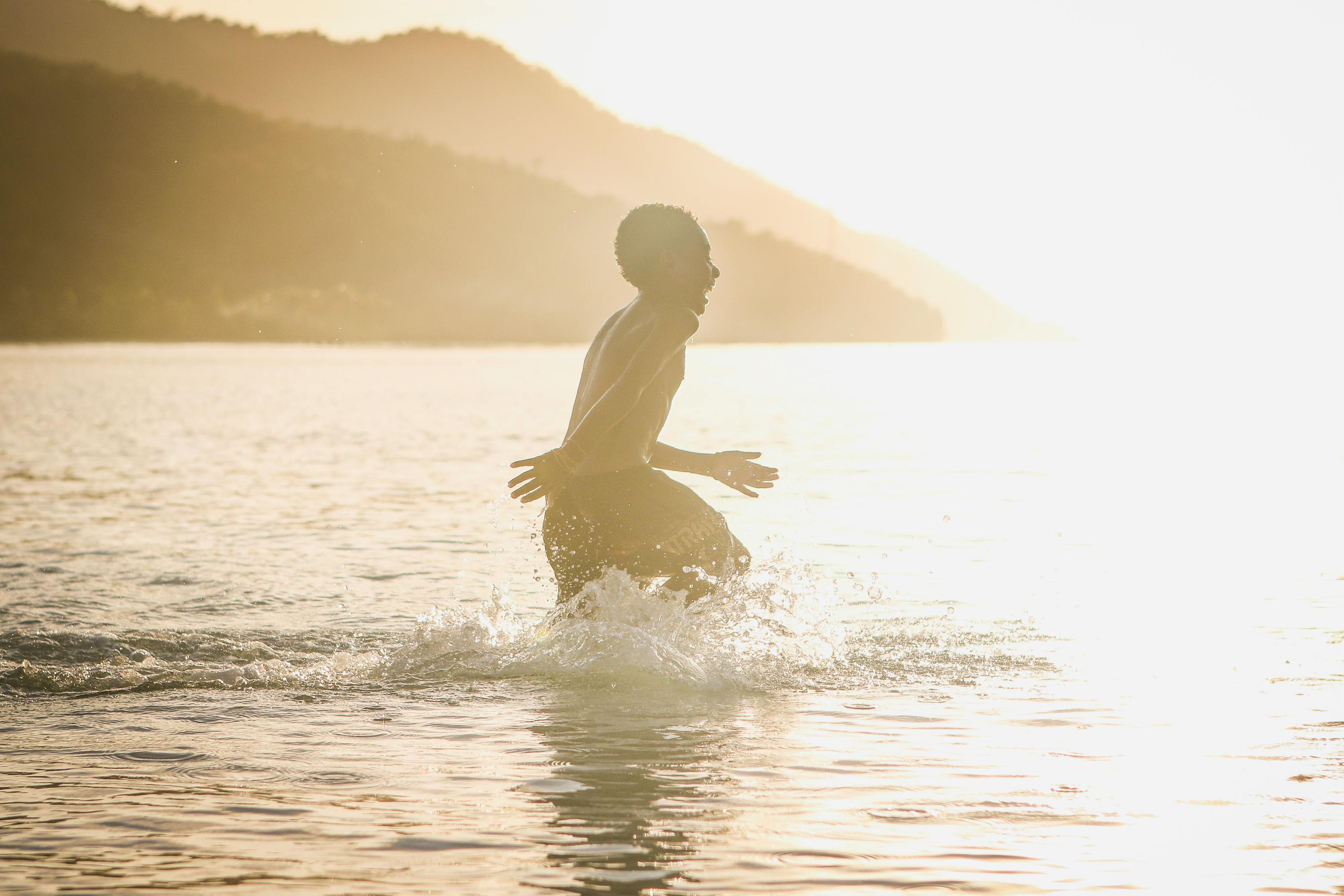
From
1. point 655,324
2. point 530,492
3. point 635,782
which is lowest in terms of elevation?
point 635,782

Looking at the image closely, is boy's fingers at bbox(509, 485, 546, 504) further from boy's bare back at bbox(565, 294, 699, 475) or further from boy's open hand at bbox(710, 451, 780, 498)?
boy's open hand at bbox(710, 451, 780, 498)

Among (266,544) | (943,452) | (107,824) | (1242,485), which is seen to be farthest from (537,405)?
(107,824)

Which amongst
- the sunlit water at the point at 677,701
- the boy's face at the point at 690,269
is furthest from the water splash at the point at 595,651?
the boy's face at the point at 690,269

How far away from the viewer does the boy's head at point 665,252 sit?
6320mm

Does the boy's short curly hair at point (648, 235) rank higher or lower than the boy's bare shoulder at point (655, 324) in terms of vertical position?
higher

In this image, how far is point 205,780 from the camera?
5.10 m

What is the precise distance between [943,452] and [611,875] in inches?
919

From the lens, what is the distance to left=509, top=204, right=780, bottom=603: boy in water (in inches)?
245

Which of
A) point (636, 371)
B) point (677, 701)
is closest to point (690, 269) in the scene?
point (636, 371)

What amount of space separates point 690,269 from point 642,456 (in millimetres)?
907

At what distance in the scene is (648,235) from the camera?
20.7 feet

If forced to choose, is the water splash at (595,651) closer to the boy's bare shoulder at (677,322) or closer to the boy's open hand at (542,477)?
the boy's open hand at (542,477)

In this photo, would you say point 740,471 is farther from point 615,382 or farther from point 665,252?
point 665,252

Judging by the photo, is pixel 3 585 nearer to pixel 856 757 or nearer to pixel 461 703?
pixel 461 703
